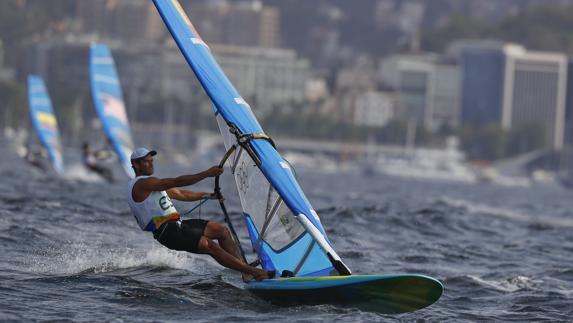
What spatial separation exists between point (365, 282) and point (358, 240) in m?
6.20

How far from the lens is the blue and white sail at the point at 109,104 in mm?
25500

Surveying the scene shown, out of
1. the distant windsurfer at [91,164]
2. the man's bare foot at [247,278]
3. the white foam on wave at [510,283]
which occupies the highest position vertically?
the man's bare foot at [247,278]

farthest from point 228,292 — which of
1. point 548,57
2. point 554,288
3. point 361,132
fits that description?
point 548,57

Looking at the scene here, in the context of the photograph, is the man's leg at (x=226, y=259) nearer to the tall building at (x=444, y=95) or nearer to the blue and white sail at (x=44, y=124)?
the blue and white sail at (x=44, y=124)

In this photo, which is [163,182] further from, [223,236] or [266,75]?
[266,75]

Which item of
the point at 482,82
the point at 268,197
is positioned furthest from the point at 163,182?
the point at 482,82

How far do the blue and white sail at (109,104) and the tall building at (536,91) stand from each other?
155759 millimetres

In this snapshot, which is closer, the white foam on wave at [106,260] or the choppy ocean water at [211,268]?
the choppy ocean water at [211,268]

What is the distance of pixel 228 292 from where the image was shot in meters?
12.8

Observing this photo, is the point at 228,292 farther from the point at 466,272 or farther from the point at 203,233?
the point at 466,272

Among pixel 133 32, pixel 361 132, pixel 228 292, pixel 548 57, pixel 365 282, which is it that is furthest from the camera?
pixel 133 32

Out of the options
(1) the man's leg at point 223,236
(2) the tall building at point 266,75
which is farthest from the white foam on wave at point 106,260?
(2) the tall building at point 266,75

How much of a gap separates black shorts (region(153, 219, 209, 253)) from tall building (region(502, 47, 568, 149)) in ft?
560

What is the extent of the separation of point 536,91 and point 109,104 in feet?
525
